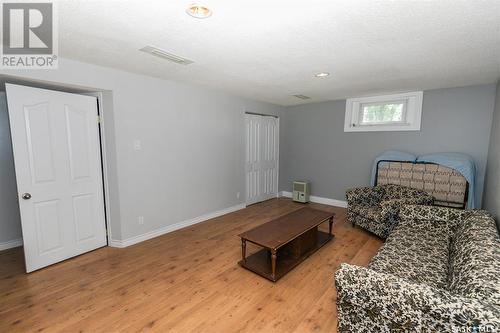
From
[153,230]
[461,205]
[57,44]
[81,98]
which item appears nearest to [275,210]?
[153,230]

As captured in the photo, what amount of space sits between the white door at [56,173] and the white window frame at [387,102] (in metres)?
4.57

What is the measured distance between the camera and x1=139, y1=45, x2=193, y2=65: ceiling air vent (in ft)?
7.42

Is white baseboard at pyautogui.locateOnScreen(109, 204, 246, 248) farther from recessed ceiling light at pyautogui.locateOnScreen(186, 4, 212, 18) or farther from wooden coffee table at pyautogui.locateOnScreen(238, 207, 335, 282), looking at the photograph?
recessed ceiling light at pyautogui.locateOnScreen(186, 4, 212, 18)

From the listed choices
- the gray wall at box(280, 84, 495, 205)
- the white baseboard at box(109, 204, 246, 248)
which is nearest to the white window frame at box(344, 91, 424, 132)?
the gray wall at box(280, 84, 495, 205)

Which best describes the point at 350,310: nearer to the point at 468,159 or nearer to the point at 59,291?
the point at 59,291

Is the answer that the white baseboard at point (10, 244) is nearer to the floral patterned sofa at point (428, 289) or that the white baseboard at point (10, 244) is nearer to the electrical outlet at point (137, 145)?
the electrical outlet at point (137, 145)

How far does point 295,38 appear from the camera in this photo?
2.00 meters

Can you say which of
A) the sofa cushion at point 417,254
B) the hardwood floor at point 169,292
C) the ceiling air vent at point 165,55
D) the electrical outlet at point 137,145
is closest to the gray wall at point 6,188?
the hardwood floor at point 169,292

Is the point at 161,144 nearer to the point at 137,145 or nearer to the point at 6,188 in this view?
the point at 137,145

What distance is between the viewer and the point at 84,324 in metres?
1.85

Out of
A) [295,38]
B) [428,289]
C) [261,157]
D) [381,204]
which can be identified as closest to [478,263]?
[428,289]

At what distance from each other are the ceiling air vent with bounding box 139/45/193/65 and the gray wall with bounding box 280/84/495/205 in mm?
3588

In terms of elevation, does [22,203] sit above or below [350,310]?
above

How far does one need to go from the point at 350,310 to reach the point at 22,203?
3243 millimetres
